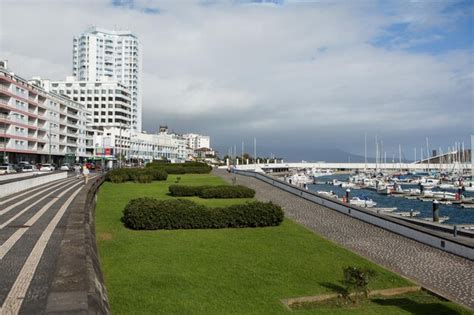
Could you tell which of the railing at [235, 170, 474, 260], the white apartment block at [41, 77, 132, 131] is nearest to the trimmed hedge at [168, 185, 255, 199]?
the railing at [235, 170, 474, 260]

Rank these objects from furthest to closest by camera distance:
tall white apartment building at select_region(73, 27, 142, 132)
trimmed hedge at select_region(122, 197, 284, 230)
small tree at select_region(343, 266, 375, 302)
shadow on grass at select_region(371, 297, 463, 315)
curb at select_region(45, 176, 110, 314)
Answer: tall white apartment building at select_region(73, 27, 142, 132)
trimmed hedge at select_region(122, 197, 284, 230)
small tree at select_region(343, 266, 375, 302)
shadow on grass at select_region(371, 297, 463, 315)
curb at select_region(45, 176, 110, 314)

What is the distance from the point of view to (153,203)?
671 inches

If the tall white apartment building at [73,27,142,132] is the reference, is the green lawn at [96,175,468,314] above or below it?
below

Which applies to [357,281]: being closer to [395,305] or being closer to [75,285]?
[395,305]

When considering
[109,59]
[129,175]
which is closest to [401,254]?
[129,175]

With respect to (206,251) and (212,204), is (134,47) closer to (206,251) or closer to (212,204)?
(212,204)

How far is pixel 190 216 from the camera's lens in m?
16.8

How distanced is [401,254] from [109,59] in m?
156

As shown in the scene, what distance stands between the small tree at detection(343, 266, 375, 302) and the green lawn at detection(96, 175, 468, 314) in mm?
452

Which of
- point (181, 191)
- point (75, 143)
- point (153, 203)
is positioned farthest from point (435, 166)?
point (153, 203)

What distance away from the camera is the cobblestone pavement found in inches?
421

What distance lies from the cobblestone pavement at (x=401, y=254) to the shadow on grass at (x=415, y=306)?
793 mm

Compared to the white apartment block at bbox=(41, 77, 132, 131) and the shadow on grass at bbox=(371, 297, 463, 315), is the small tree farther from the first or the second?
the white apartment block at bbox=(41, 77, 132, 131)

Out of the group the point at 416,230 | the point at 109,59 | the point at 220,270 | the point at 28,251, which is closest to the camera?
the point at 28,251
